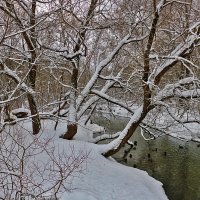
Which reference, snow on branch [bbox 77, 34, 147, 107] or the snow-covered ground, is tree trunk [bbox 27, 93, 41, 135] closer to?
the snow-covered ground

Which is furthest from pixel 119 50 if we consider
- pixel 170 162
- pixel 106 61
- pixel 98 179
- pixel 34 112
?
pixel 170 162

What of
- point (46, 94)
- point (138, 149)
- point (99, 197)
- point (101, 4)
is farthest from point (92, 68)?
point (99, 197)

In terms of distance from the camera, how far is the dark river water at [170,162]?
1458 cm

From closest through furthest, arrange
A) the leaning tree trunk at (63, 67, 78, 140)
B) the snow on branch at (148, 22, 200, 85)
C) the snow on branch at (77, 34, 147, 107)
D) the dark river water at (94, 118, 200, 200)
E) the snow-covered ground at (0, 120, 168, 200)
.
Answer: the snow-covered ground at (0, 120, 168, 200) → the snow on branch at (148, 22, 200, 85) → the snow on branch at (77, 34, 147, 107) → the leaning tree trunk at (63, 67, 78, 140) → the dark river water at (94, 118, 200, 200)

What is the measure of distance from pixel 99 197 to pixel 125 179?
70.1 inches

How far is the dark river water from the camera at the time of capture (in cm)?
1458

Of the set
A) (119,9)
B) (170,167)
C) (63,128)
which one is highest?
(119,9)

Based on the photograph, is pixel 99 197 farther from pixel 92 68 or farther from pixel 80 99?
pixel 92 68

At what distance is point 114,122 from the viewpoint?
28.1m

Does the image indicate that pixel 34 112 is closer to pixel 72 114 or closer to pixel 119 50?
pixel 72 114

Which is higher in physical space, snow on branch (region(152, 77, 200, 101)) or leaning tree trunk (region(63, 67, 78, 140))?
snow on branch (region(152, 77, 200, 101))

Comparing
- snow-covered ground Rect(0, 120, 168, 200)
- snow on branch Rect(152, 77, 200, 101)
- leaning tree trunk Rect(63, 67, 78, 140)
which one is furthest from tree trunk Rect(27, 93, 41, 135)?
snow on branch Rect(152, 77, 200, 101)

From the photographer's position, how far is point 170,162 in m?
18.4

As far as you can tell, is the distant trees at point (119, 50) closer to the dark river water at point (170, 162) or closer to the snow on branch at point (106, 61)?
the snow on branch at point (106, 61)
